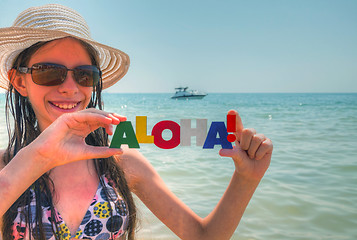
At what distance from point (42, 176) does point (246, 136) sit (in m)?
1.23

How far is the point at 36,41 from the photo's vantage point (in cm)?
169

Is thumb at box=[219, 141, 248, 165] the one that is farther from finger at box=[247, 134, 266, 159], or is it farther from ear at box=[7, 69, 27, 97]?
ear at box=[7, 69, 27, 97]

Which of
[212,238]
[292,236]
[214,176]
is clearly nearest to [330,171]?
[214,176]

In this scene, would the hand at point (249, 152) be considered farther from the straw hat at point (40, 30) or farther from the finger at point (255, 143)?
the straw hat at point (40, 30)

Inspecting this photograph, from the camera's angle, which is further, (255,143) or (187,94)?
(187,94)

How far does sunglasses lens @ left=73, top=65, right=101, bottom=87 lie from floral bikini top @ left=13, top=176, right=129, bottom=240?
0.64 meters

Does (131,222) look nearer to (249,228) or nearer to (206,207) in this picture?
(249,228)

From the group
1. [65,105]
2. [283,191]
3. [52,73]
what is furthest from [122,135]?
[283,191]

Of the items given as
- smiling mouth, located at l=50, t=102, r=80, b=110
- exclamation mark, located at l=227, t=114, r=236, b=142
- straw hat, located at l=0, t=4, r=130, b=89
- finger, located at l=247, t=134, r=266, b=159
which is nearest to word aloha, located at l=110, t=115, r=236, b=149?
exclamation mark, located at l=227, t=114, r=236, b=142

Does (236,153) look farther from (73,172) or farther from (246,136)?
(73,172)

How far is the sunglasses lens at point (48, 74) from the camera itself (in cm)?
165

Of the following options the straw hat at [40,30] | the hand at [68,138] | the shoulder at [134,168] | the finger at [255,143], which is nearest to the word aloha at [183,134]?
the finger at [255,143]

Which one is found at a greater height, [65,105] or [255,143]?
[65,105]

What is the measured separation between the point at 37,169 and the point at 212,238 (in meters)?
1.19
